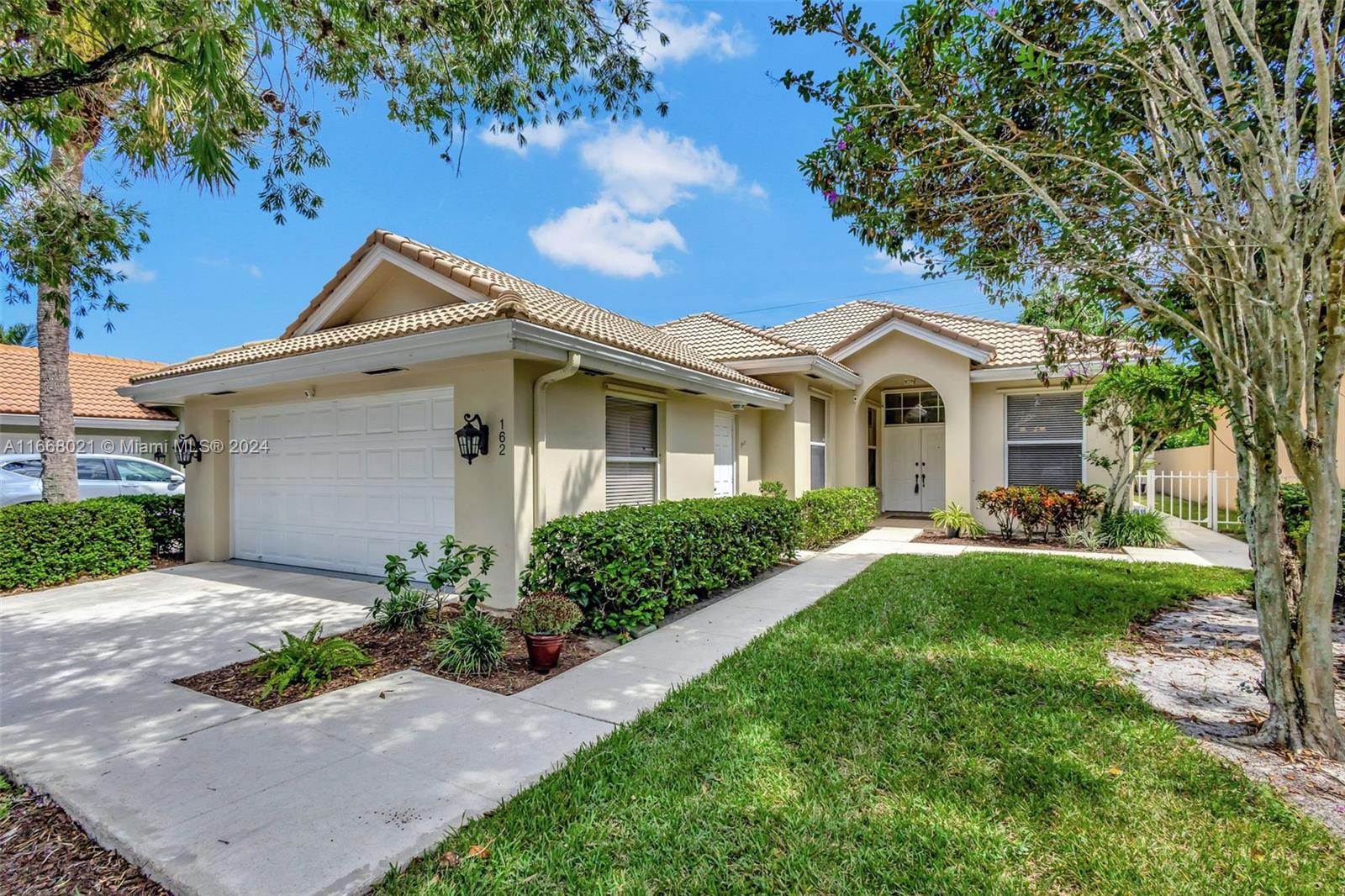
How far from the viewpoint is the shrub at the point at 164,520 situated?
1108 cm

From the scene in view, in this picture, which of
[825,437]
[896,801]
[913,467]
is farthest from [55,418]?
[913,467]

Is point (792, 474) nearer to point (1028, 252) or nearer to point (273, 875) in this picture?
point (1028, 252)

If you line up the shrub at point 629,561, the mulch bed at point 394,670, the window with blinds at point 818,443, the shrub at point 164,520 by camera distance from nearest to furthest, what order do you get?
the mulch bed at point 394,670
the shrub at point 629,561
the shrub at point 164,520
the window with blinds at point 818,443

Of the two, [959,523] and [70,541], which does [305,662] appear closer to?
[70,541]

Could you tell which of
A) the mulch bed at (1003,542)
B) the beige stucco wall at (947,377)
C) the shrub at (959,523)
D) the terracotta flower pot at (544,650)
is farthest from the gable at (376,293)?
the shrub at (959,523)

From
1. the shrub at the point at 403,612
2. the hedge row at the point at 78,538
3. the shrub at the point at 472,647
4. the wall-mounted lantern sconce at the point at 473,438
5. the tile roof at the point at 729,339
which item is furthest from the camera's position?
the tile roof at the point at 729,339

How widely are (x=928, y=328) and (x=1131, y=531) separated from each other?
5732 millimetres

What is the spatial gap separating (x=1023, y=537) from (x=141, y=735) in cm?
1439

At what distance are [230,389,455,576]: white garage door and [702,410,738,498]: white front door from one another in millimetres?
5493

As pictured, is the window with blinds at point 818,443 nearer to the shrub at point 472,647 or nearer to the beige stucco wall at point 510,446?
the beige stucco wall at point 510,446

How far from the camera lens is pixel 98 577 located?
9867 millimetres

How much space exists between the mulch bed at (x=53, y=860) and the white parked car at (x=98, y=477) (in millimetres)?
9751

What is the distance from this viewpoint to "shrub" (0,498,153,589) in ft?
29.5

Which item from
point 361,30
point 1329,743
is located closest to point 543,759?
point 1329,743
